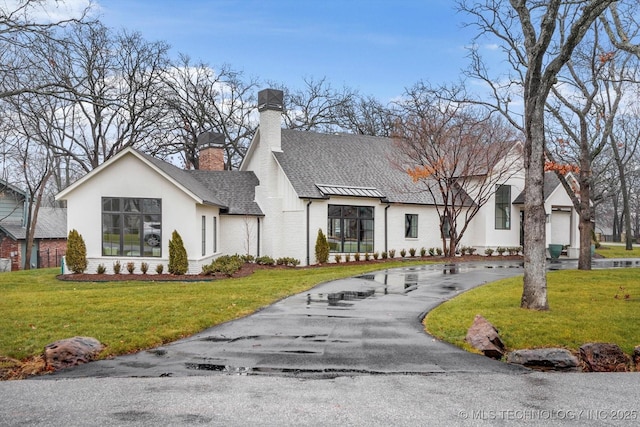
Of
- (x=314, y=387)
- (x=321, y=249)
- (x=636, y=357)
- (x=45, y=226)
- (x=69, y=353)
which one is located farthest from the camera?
(x=45, y=226)

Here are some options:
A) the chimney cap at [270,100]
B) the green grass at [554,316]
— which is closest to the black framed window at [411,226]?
the chimney cap at [270,100]

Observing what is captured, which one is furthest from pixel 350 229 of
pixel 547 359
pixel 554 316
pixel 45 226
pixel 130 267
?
pixel 45 226

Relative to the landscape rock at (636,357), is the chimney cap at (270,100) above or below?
above

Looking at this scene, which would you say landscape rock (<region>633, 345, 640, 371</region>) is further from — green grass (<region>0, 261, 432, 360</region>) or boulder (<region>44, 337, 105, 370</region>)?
boulder (<region>44, 337, 105, 370</region>)

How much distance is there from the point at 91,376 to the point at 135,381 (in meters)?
0.81

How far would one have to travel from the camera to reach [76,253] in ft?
65.3

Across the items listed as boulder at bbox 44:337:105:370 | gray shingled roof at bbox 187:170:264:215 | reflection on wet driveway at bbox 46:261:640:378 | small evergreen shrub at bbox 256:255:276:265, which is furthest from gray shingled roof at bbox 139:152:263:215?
boulder at bbox 44:337:105:370

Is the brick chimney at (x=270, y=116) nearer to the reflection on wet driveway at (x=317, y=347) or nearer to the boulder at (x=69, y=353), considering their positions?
the reflection on wet driveway at (x=317, y=347)

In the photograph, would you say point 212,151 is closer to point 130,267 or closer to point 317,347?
point 130,267

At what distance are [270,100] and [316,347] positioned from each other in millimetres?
18492

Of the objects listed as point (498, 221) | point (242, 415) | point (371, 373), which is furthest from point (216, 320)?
point (498, 221)

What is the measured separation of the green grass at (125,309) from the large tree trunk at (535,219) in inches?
248

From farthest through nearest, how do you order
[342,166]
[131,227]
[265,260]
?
[342,166], [265,260], [131,227]

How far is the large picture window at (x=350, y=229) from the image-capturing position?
82.3 ft
